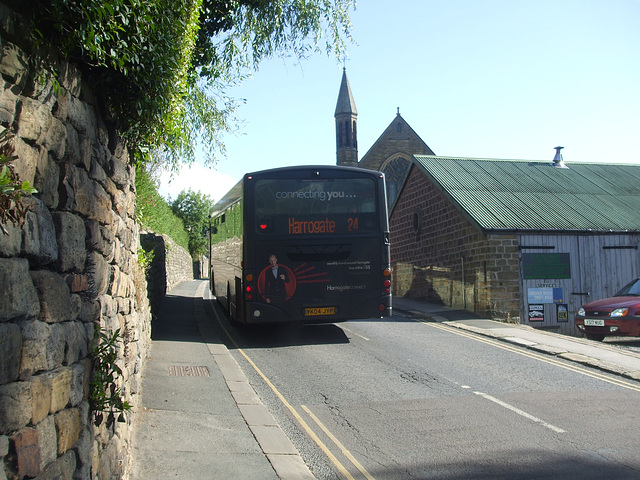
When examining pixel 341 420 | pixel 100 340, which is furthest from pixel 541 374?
pixel 100 340

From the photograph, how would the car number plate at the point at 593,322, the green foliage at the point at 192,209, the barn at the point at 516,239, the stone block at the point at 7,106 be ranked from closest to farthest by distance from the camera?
1. the stone block at the point at 7,106
2. the car number plate at the point at 593,322
3. the barn at the point at 516,239
4. the green foliage at the point at 192,209

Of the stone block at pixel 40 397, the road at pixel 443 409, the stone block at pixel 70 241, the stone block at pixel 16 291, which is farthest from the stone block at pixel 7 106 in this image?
the road at pixel 443 409

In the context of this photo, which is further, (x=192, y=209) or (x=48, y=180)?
(x=192, y=209)

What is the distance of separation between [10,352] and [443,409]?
5.82 m

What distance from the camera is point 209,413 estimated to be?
692 centimetres

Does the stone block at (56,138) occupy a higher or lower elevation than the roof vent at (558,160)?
lower

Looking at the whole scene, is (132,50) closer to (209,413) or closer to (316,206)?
(209,413)

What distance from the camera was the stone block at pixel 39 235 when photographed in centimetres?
268

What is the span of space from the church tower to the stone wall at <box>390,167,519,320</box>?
3367 centimetres

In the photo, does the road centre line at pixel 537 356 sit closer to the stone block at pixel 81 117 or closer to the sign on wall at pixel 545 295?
the sign on wall at pixel 545 295

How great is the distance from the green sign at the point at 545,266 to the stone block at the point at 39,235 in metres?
18.1

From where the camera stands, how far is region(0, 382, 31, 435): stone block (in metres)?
2.44

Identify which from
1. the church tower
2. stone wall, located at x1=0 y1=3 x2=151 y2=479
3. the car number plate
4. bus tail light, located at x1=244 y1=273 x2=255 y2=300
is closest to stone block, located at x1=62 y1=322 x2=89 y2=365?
stone wall, located at x1=0 y1=3 x2=151 y2=479

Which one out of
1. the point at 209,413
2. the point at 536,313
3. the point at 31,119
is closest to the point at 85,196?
the point at 31,119
